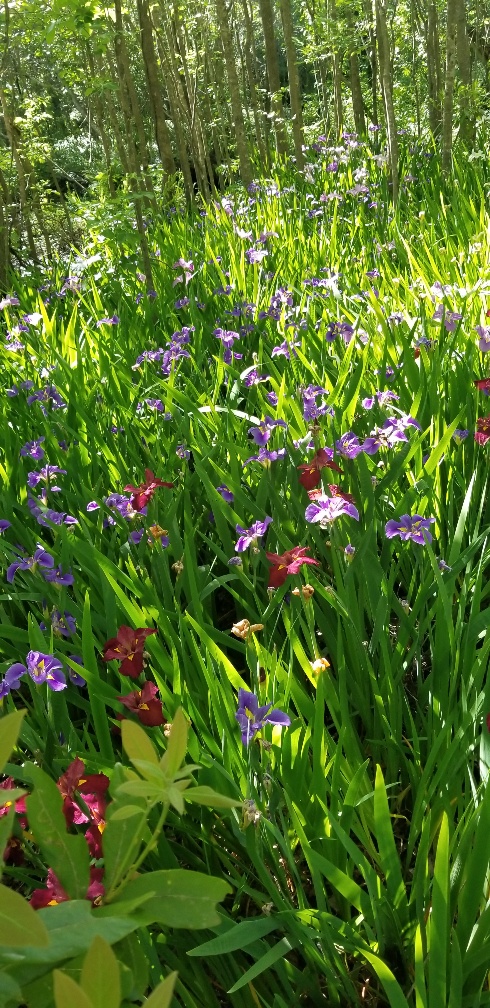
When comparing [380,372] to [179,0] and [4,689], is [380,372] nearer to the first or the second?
[4,689]

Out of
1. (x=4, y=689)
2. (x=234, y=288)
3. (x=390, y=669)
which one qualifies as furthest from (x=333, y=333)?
(x=4, y=689)

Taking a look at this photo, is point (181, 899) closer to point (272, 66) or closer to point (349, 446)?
point (349, 446)

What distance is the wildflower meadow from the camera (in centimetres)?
52

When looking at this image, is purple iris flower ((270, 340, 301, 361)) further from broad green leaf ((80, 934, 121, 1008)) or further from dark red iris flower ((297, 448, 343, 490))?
broad green leaf ((80, 934, 121, 1008))

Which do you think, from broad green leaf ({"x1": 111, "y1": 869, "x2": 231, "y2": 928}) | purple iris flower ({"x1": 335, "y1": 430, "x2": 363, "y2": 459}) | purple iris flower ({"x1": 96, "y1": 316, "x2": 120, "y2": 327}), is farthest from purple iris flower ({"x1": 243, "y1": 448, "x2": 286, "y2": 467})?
purple iris flower ({"x1": 96, "y1": 316, "x2": 120, "y2": 327})

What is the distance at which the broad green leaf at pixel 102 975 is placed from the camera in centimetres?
35

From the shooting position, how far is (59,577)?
135 cm

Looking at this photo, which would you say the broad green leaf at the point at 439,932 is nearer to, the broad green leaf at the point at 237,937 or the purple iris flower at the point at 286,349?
the broad green leaf at the point at 237,937

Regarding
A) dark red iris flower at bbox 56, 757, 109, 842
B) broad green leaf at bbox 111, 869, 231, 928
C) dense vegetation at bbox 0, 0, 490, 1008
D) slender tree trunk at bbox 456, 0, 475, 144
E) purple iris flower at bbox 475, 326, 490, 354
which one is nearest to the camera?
broad green leaf at bbox 111, 869, 231, 928

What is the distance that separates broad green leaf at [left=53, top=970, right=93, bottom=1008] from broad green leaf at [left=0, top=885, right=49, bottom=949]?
0.09 feet

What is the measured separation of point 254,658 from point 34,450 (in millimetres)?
1015

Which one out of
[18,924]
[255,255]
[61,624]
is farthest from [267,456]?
[255,255]

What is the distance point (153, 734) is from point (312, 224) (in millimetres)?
3478

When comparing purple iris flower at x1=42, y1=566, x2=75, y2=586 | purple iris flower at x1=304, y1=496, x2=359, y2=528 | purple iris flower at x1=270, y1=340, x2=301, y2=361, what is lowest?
purple iris flower at x1=42, y1=566, x2=75, y2=586
